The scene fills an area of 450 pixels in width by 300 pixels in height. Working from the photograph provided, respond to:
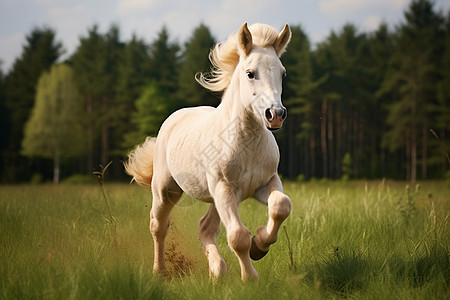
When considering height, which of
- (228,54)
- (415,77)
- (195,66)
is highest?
(195,66)

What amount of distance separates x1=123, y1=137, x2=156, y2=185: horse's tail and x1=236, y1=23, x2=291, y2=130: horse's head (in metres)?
2.41

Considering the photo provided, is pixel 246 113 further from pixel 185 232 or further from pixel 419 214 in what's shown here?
pixel 419 214

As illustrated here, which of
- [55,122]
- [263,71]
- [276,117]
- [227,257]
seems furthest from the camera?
[55,122]

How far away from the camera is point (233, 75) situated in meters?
4.26

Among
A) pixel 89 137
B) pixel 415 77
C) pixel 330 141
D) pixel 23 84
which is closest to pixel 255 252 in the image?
pixel 415 77

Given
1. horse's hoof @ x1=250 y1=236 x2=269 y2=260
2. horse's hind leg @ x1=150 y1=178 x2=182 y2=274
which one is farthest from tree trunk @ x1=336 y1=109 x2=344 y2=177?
horse's hoof @ x1=250 y1=236 x2=269 y2=260

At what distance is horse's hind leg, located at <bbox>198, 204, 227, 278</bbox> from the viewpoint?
453 cm

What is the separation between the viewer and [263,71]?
3.77 m

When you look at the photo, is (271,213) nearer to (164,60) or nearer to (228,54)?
(228,54)

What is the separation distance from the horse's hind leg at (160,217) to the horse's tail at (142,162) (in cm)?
49

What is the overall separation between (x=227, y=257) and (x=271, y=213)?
1827 millimetres

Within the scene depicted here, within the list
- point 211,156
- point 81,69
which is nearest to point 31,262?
point 211,156

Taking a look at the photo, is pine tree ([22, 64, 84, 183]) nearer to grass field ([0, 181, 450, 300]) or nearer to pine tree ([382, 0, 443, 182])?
pine tree ([382, 0, 443, 182])

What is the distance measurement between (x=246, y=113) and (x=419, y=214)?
15.4 ft
